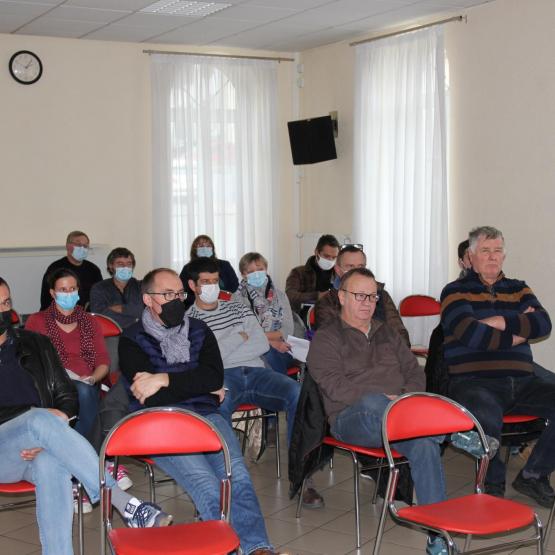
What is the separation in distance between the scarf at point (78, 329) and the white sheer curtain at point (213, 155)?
4.06m

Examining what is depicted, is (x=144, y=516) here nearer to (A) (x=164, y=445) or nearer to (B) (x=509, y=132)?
(A) (x=164, y=445)

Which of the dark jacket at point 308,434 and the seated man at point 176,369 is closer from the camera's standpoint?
the seated man at point 176,369

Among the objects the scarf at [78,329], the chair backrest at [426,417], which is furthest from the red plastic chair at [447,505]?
the scarf at [78,329]

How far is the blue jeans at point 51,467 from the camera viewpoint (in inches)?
130

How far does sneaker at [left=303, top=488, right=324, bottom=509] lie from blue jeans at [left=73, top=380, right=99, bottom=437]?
3.78ft

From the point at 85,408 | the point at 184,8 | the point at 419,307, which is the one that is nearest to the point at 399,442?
the point at 85,408

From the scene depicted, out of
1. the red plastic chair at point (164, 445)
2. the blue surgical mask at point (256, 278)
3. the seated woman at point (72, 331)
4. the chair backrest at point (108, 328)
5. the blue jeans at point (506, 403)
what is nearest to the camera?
the red plastic chair at point (164, 445)

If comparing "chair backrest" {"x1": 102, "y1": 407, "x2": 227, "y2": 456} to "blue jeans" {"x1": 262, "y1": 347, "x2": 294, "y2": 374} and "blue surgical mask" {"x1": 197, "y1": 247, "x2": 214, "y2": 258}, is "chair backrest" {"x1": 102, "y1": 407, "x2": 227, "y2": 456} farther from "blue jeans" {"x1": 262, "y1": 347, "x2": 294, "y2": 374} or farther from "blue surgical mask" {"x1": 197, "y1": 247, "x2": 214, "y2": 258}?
"blue surgical mask" {"x1": 197, "y1": 247, "x2": 214, "y2": 258}

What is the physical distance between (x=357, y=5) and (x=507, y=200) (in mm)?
2039

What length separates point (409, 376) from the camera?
4.23 meters

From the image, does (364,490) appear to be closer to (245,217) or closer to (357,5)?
(357,5)

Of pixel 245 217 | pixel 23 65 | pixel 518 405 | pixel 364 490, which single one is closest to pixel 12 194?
pixel 23 65

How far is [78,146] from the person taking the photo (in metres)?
8.71

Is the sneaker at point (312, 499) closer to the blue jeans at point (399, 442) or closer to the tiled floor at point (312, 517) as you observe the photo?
the tiled floor at point (312, 517)
